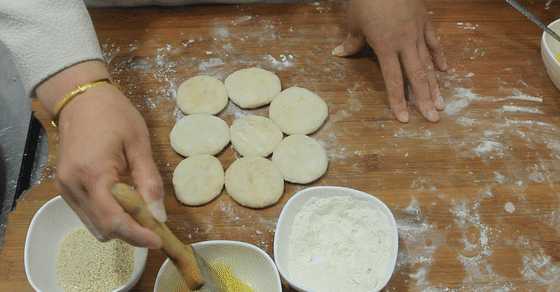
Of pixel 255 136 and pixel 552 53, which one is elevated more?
pixel 552 53

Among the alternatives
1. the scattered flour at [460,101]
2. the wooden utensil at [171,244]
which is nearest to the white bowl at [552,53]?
the scattered flour at [460,101]

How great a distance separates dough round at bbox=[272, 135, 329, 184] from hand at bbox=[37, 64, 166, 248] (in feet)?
1.67

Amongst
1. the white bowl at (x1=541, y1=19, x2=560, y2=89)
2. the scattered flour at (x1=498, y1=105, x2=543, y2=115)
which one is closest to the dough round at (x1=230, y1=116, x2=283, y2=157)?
the scattered flour at (x1=498, y1=105, x2=543, y2=115)

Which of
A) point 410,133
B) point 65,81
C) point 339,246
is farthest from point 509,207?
point 65,81

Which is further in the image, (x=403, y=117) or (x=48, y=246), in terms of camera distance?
(x=403, y=117)

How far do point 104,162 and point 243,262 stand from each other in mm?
462

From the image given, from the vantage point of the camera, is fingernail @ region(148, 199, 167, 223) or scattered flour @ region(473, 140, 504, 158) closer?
fingernail @ region(148, 199, 167, 223)

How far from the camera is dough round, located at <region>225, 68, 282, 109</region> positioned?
1.59 m

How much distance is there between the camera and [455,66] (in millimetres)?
1707

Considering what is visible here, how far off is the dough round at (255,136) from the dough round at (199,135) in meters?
0.04

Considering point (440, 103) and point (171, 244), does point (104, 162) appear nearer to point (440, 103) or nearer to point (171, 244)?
point (171, 244)

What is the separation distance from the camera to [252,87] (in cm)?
161

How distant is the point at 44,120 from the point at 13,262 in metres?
0.48

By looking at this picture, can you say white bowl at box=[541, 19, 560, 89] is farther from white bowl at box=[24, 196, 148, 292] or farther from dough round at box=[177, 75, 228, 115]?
white bowl at box=[24, 196, 148, 292]
